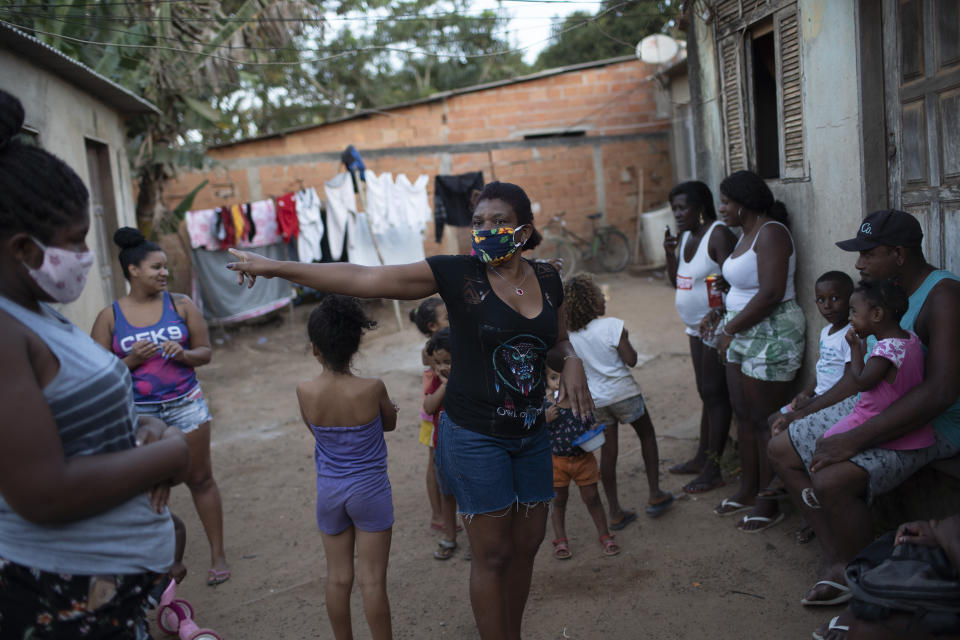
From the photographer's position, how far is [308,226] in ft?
38.6

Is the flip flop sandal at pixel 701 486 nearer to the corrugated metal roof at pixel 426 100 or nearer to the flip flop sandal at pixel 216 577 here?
the flip flop sandal at pixel 216 577

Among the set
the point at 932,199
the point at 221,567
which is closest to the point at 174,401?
the point at 221,567

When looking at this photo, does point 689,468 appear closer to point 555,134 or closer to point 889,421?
point 889,421

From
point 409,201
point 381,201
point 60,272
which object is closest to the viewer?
point 60,272

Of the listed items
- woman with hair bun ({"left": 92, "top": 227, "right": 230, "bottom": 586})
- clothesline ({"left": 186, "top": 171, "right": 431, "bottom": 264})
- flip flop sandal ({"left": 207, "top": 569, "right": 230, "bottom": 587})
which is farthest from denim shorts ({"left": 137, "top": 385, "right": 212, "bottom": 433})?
clothesline ({"left": 186, "top": 171, "right": 431, "bottom": 264})

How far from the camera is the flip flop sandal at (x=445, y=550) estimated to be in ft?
14.4

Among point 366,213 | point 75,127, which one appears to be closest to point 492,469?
point 75,127

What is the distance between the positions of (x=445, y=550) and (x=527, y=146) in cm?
1183

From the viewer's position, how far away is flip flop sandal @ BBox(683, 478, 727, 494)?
16.2ft

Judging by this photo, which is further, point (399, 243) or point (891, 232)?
point (399, 243)

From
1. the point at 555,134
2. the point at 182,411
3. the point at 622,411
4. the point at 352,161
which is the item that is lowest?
the point at 622,411

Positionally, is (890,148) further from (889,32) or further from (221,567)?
(221,567)

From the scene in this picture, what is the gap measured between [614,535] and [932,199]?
96.7 inches

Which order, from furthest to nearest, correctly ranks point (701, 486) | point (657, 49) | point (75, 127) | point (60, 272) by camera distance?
1. point (657, 49)
2. point (75, 127)
3. point (701, 486)
4. point (60, 272)
